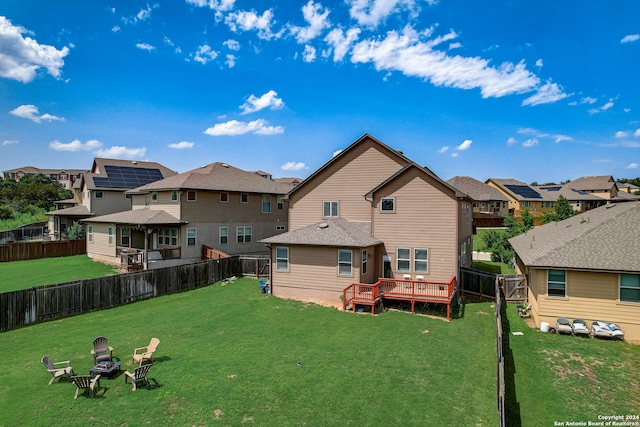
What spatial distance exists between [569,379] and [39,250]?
1472 inches

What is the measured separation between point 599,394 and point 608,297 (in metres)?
5.98

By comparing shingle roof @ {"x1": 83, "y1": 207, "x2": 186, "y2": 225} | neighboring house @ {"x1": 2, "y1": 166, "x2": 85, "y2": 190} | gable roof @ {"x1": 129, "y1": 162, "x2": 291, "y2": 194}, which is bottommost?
shingle roof @ {"x1": 83, "y1": 207, "x2": 186, "y2": 225}

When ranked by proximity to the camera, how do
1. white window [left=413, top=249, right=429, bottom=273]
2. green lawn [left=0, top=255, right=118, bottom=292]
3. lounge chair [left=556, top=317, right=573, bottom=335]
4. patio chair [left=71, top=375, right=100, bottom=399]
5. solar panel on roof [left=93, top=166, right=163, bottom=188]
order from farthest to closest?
solar panel on roof [left=93, top=166, right=163, bottom=188], green lawn [left=0, top=255, right=118, bottom=292], white window [left=413, top=249, right=429, bottom=273], lounge chair [left=556, top=317, right=573, bottom=335], patio chair [left=71, top=375, right=100, bottom=399]

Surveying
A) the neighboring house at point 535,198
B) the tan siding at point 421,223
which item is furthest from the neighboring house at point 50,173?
the tan siding at point 421,223

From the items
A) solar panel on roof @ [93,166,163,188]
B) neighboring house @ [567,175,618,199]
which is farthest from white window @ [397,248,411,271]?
→ neighboring house @ [567,175,618,199]

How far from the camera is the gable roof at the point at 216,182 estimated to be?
29.0 metres

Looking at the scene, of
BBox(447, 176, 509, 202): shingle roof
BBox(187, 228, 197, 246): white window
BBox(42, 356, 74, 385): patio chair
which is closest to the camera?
BBox(42, 356, 74, 385): patio chair

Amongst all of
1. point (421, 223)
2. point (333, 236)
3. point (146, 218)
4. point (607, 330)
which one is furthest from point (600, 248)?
point (146, 218)

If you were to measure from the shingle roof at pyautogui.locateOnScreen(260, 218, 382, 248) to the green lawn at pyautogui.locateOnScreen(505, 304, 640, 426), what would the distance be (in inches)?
323

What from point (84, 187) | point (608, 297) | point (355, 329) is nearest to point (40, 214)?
point (84, 187)

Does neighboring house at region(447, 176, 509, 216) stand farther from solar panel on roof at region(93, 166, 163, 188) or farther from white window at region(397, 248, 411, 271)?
solar panel on roof at region(93, 166, 163, 188)

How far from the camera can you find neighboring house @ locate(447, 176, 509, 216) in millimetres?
55562

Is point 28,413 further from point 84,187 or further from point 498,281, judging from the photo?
point 84,187

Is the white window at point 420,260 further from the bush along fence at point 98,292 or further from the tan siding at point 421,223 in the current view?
the bush along fence at point 98,292
